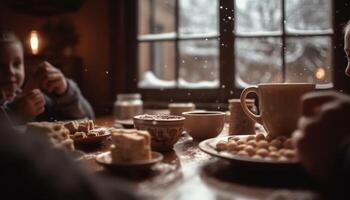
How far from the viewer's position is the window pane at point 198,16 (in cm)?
252

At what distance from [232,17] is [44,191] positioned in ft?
7.23

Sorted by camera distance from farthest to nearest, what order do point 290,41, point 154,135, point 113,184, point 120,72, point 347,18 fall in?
point 120,72, point 290,41, point 347,18, point 154,135, point 113,184

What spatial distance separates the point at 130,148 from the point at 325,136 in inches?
12.6

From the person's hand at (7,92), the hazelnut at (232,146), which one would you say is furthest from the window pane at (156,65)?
the hazelnut at (232,146)

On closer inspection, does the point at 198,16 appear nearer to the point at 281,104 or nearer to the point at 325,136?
the point at 281,104

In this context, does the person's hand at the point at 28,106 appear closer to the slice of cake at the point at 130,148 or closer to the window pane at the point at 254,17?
the slice of cake at the point at 130,148

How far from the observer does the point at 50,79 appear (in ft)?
5.76

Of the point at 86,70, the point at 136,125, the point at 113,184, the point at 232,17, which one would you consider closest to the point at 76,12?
the point at 86,70

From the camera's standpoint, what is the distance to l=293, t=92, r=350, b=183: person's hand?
0.56 metres

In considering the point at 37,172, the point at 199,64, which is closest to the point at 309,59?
the point at 199,64

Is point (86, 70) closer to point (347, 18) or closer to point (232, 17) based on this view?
point (232, 17)

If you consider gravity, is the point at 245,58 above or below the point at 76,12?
below

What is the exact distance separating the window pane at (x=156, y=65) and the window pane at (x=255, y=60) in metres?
0.46

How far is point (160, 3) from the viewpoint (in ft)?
9.00
